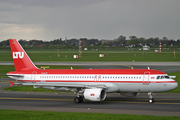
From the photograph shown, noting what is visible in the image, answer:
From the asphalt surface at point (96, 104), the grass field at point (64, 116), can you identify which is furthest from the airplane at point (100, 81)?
the grass field at point (64, 116)

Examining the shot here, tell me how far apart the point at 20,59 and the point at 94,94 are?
12891 mm

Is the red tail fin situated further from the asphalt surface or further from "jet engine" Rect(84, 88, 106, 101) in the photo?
"jet engine" Rect(84, 88, 106, 101)

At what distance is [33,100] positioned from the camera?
1307 inches

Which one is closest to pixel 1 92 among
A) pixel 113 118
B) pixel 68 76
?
pixel 68 76

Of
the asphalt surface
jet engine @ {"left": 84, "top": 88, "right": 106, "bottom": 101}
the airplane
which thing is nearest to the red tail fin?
the airplane

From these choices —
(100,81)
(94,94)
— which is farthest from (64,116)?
(100,81)

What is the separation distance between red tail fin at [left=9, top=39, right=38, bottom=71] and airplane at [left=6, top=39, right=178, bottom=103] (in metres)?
1.30

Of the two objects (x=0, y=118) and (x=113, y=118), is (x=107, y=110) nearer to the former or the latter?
(x=113, y=118)

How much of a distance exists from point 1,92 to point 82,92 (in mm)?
14502

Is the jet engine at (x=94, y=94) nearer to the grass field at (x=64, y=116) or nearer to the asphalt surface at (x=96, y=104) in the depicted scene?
the asphalt surface at (x=96, y=104)

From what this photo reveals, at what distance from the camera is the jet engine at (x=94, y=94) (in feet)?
96.6

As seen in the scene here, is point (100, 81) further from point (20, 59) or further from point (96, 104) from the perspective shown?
point (20, 59)

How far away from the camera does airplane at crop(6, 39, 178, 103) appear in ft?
97.9

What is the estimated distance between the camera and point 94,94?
97.0ft
